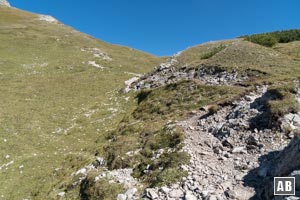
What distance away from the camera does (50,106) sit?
33.5m

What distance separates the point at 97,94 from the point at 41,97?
6430mm

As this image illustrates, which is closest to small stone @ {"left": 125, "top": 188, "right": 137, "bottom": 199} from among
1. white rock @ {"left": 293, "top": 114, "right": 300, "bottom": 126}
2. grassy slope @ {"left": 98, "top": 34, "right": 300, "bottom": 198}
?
grassy slope @ {"left": 98, "top": 34, "right": 300, "bottom": 198}

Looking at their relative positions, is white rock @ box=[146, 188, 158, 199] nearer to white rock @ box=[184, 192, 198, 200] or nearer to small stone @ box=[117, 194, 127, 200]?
small stone @ box=[117, 194, 127, 200]

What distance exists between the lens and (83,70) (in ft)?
163

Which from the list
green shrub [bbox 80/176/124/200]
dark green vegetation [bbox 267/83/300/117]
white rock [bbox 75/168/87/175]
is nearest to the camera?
green shrub [bbox 80/176/124/200]

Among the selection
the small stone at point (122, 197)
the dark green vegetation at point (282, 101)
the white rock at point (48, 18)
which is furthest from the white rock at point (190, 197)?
the white rock at point (48, 18)

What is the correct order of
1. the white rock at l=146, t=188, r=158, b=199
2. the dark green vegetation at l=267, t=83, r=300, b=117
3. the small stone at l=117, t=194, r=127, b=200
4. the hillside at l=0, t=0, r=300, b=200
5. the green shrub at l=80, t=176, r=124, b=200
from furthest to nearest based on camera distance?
the dark green vegetation at l=267, t=83, r=300, b=117 → the green shrub at l=80, t=176, r=124, b=200 → the small stone at l=117, t=194, r=127, b=200 → the hillside at l=0, t=0, r=300, b=200 → the white rock at l=146, t=188, r=158, b=199

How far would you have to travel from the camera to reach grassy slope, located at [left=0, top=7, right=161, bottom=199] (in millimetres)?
20297

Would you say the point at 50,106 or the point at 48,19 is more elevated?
the point at 48,19

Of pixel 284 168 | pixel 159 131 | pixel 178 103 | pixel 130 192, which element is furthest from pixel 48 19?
pixel 284 168

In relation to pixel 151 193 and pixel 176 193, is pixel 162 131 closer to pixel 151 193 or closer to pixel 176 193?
pixel 151 193

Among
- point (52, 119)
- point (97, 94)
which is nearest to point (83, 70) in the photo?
point (97, 94)

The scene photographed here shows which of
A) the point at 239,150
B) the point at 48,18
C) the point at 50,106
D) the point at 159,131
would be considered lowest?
the point at 239,150

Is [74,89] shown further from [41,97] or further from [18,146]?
[18,146]
